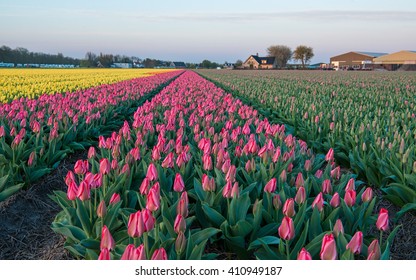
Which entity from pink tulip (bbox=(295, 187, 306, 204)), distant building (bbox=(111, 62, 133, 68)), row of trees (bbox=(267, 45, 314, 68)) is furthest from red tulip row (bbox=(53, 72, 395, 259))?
row of trees (bbox=(267, 45, 314, 68))

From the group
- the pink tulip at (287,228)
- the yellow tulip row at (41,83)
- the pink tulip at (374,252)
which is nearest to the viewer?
the pink tulip at (374,252)

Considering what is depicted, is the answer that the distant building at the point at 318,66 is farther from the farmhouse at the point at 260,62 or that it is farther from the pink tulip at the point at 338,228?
the pink tulip at the point at 338,228

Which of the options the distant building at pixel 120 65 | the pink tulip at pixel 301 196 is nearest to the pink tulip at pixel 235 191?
the pink tulip at pixel 301 196

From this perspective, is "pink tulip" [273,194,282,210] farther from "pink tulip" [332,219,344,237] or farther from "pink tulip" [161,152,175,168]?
"pink tulip" [161,152,175,168]

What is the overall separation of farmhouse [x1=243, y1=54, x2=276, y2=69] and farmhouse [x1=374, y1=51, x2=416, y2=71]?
32.2 meters

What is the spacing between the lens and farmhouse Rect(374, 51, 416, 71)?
220ft

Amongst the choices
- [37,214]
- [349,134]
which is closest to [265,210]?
[37,214]

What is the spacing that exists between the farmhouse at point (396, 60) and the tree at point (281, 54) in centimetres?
2878

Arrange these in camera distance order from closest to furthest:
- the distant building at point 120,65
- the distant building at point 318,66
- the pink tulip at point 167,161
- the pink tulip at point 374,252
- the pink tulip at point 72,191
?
1. the pink tulip at point 374,252
2. the pink tulip at point 72,191
3. the pink tulip at point 167,161
4. the distant building at point 120,65
5. the distant building at point 318,66

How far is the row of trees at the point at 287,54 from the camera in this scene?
10288cm

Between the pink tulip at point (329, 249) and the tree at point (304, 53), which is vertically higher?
the tree at point (304, 53)

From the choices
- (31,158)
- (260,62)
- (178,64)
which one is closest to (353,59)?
(260,62)

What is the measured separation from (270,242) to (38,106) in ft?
18.7
